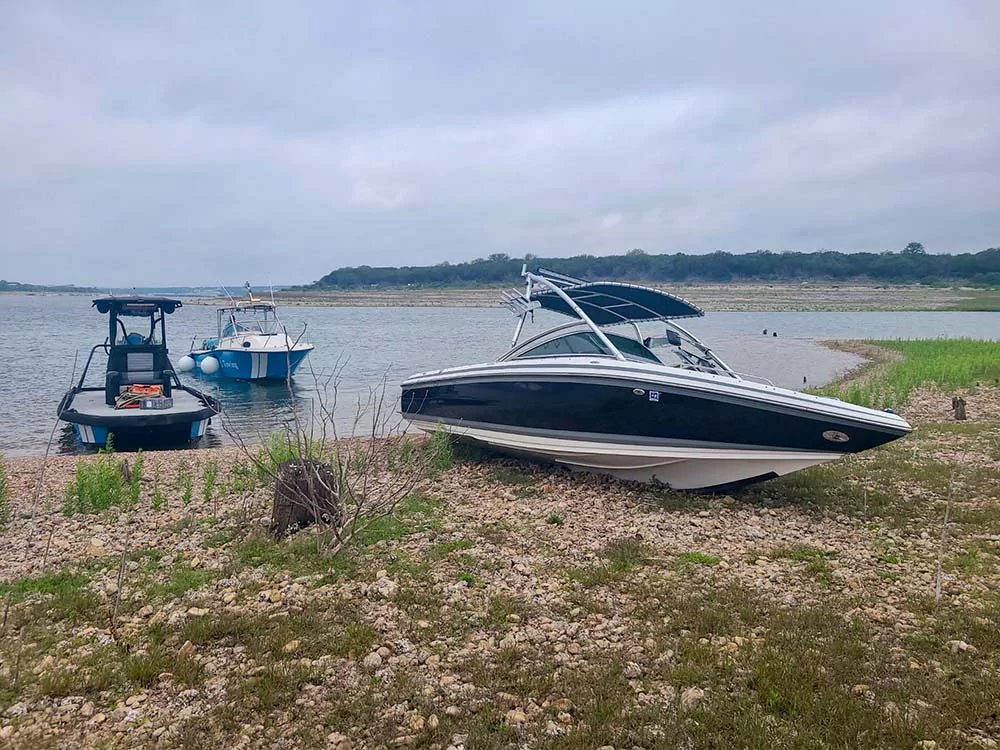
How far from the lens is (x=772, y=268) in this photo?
109062mm

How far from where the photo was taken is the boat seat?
15.5 metres

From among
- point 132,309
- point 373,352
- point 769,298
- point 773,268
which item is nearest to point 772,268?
point 773,268

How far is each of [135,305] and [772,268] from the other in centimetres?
10694

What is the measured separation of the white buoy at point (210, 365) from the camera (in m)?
26.8

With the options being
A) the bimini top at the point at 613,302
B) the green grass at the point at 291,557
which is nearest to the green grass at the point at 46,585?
the green grass at the point at 291,557

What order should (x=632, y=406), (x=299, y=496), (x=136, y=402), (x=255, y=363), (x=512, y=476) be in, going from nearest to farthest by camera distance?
(x=299, y=496)
(x=632, y=406)
(x=512, y=476)
(x=136, y=402)
(x=255, y=363)

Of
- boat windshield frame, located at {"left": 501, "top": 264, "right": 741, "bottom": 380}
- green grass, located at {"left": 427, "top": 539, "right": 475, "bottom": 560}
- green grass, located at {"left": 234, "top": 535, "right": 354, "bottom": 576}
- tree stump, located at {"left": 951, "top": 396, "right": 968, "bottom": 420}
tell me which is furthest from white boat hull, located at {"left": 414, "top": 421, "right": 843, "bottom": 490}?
tree stump, located at {"left": 951, "top": 396, "right": 968, "bottom": 420}

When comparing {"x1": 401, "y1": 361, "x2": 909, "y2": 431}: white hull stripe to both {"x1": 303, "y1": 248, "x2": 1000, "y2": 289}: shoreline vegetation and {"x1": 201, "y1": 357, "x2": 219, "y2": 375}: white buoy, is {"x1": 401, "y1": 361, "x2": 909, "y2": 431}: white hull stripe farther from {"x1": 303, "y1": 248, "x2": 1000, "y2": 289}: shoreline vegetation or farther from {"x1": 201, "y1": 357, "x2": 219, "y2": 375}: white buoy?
{"x1": 303, "y1": 248, "x2": 1000, "y2": 289}: shoreline vegetation

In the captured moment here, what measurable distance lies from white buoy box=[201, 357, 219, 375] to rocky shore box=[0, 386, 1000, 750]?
19.6 metres

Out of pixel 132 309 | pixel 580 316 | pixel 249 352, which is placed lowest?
pixel 249 352

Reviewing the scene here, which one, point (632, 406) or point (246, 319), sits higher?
point (246, 319)

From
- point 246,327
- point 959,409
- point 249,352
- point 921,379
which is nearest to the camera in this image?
point 959,409

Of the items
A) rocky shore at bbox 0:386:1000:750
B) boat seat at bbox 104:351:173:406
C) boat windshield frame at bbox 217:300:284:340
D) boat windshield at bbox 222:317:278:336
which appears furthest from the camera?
boat windshield at bbox 222:317:278:336

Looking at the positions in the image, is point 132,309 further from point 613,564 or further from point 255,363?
Answer: point 613,564
